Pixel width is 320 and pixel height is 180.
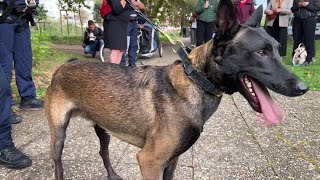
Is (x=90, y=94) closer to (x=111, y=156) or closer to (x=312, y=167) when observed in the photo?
(x=111, y=156)

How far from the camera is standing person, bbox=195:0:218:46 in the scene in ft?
32.9

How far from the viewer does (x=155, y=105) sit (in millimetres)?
2652

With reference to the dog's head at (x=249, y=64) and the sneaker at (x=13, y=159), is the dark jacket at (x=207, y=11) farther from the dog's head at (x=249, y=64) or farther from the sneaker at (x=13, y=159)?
the dog's head at (x=249, y=64)

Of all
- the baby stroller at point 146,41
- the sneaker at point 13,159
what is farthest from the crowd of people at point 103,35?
the baby stroller at point 146,41

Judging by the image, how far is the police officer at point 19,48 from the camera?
13.0 ft

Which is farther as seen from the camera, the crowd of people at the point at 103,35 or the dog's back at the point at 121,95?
the crowd of people at the point at 103,35

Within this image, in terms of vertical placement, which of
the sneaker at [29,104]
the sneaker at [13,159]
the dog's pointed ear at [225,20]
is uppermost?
the dog's pointed ear at [225,20]

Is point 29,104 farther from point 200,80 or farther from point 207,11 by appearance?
point 207,11

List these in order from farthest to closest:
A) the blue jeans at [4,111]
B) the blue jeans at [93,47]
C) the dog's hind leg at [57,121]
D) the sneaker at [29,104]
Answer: the blue jeans at [93,47], the sneaker at [29,104], the blue jeans at [4,111], the dog's hind leg at [57,121]

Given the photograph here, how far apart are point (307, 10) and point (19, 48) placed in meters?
7.59

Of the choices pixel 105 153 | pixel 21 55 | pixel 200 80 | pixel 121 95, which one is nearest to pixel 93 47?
pixel 21 55

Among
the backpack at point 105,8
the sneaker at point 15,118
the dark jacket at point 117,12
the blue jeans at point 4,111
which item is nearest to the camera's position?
the blue jeans at point 4,111

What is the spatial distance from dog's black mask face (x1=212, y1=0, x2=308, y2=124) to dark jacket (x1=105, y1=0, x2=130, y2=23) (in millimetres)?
3895

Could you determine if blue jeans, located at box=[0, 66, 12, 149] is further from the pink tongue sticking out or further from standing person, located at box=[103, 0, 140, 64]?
standing person, located at box=[103, 0, 140, 64]
